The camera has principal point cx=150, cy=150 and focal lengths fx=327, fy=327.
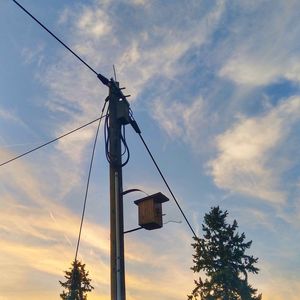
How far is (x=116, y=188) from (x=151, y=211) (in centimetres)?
99

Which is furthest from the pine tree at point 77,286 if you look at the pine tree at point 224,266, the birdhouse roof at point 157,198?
the birdhouse roof at point 157,198

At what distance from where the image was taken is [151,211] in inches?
270

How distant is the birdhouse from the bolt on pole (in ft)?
2.68

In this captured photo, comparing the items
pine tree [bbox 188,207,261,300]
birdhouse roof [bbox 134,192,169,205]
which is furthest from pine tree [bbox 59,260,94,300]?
birdhouse roof [bbox 134,192,169,205]

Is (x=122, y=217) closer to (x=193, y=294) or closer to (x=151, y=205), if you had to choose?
(x=151, y=205)

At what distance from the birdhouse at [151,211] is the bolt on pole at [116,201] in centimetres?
82

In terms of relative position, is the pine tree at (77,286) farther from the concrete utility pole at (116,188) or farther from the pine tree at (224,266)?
the concrete utility pole at (116,188)

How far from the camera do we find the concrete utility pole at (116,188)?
5600 millimetres

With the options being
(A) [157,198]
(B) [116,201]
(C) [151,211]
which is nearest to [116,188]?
(B) [116,201]

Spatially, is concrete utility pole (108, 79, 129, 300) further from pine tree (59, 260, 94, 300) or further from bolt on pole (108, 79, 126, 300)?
pine tree (59, 260, 94, 300)

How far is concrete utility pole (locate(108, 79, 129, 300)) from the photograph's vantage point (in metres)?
5.60

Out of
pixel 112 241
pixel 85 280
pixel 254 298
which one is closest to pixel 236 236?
pixel 254 298

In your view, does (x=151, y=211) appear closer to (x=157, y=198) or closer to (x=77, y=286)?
(x=157, y=198)

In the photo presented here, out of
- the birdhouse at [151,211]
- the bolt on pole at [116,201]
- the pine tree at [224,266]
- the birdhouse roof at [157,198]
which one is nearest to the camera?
the bolt on pole at [116,201]
